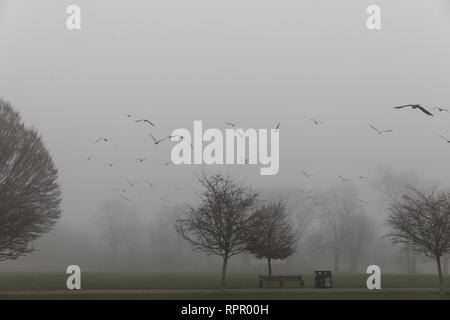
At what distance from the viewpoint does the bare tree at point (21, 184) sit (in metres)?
24.6

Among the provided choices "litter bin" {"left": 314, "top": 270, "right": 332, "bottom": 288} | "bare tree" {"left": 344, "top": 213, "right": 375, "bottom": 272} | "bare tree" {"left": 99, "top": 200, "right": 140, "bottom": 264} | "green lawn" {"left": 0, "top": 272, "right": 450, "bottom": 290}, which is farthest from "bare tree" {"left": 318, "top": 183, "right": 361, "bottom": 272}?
"litter bin" {"left": 314, "top": 270, "right": 332, "bottom": 288}

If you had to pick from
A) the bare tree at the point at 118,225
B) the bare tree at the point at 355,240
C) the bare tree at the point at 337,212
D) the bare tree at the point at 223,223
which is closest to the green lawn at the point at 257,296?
the bare tree at the point at 223,223

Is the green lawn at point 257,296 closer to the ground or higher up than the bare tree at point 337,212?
closer to the ground

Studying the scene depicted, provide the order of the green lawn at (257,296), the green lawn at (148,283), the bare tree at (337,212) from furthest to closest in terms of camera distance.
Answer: the bare tree at (337,212)
the green lawn at (148,283)
the green lawn at (257,296)

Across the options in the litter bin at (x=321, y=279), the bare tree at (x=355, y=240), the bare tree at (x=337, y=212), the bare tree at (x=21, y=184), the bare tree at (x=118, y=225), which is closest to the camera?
the bare tree at (x=21, y=184)

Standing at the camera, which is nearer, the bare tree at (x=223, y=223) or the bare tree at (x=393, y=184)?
the bare tree at (x=223, y=223)

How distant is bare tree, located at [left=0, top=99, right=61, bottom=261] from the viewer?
80.6ft

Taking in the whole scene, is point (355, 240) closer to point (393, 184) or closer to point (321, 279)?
point (393, 184)

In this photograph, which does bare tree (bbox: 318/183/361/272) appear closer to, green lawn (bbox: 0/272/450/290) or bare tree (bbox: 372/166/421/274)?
bare tree (bbox: 372/166/421/274)

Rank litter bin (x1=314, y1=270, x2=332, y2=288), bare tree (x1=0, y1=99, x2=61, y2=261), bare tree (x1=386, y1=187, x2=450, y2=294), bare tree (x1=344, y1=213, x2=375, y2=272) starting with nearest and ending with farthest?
bare tree (x1=0, y1=99, x2=61, y2=261), bare tree (x1=386, y1=187, x2=450, y2=294), litter bin (x1=314, y1=270, x2=332, y2=288), bare tree (x1=344, y1=213, x2=375, y2=272)

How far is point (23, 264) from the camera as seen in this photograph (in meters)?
69.3

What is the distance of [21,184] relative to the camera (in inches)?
1030

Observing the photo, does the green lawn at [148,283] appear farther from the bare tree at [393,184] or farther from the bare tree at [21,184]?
the bare tree at [393,184]
